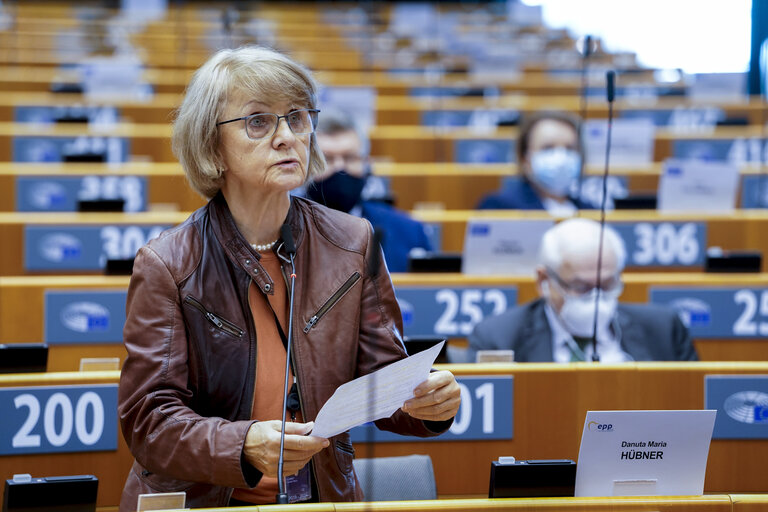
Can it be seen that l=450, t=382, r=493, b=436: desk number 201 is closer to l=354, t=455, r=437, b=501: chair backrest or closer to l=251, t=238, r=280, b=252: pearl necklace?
l=354, t=455, r=437, b=501: chair backrest

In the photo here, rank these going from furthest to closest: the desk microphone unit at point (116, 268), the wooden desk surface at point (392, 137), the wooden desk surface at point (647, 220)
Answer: the wooden desk surface at point (392, 137), the wooden desk surface at point (647, 220), the desk microphone unit at point (116, 268)

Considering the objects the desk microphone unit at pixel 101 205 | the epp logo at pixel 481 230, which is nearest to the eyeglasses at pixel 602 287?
the epp logo at pixel 481 230

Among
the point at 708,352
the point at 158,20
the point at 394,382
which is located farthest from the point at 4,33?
the point at 394,382

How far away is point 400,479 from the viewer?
2141 millimetres

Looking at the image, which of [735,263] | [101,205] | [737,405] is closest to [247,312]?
[737,405]

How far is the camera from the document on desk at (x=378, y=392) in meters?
1.51

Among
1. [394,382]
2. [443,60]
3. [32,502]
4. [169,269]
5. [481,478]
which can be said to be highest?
[443,60]

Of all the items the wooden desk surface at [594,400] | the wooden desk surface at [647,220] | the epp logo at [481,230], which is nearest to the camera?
the wooden desk surface at [594,400]

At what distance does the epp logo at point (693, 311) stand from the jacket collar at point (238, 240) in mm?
2018

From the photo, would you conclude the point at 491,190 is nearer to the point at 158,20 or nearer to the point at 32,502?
the point at 32,502

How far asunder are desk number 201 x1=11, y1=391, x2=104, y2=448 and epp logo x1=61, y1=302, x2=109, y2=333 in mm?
995

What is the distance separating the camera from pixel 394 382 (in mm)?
1530

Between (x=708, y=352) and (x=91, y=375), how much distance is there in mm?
2148

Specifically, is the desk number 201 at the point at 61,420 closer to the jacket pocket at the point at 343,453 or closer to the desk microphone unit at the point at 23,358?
the desk microphone unit at the point at 23,358
